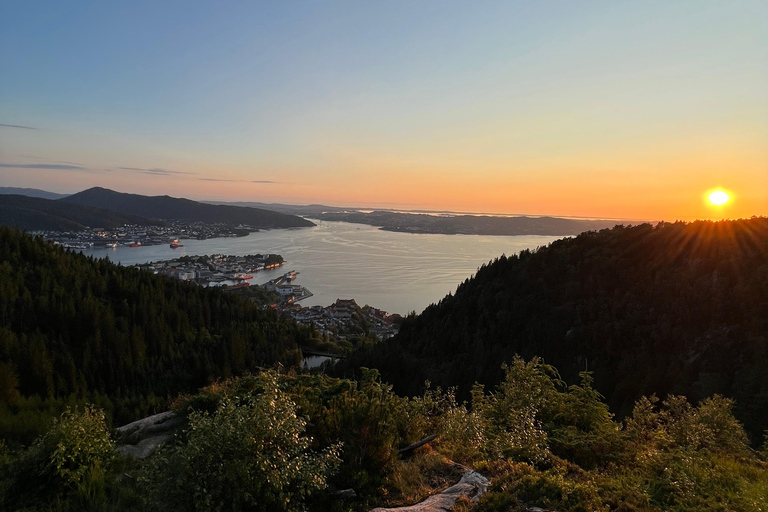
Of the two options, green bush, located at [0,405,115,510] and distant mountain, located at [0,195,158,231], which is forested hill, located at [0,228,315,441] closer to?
green bush, located at [0,405,115,510]

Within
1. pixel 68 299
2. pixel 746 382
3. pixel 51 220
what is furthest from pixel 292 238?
pixel 746 382

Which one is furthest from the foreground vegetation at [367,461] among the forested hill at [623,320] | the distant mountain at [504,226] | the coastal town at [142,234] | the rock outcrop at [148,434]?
the distant mountain at [504,226]

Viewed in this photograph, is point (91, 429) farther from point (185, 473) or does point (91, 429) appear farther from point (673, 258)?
point (673, 258)

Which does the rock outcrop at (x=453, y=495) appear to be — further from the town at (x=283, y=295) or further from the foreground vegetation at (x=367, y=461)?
the town at (x=283, y=295)

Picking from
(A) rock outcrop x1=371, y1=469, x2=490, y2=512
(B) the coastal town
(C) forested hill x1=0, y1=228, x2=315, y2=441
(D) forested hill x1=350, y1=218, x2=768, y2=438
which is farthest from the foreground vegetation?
(B) the coastal town

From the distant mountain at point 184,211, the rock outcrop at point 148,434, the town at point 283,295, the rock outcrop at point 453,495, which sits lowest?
the town at point 283,295

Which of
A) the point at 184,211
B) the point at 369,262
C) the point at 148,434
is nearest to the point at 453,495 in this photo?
the point at 148,434
